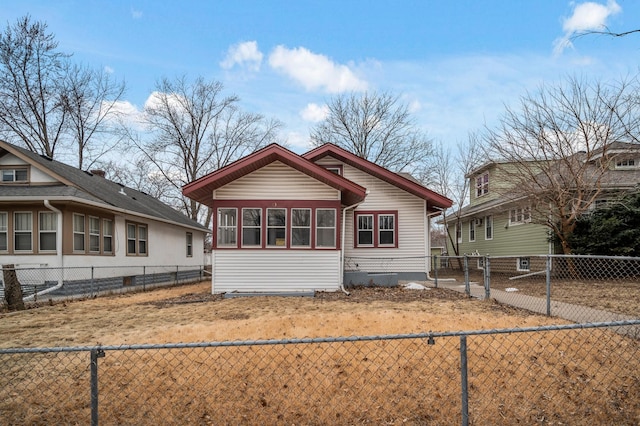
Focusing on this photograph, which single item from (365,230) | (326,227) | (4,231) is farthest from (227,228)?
(4,231)

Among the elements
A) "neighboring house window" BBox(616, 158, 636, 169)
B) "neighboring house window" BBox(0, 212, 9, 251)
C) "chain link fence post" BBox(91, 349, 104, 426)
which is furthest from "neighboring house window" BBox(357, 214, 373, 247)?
"chain link fence post" BBox(91, 349, 104, 426)

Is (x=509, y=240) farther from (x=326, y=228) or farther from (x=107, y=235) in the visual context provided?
(x=107, y=235)

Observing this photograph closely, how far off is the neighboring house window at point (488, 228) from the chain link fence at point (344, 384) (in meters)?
18.7

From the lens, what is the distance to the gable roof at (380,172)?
1625 centimetres

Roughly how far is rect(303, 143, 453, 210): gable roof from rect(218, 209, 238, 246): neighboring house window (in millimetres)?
4569

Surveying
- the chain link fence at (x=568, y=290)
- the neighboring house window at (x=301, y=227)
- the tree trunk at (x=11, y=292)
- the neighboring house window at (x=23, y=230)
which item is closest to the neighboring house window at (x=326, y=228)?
the neighboring house window at (x=301, y=227)

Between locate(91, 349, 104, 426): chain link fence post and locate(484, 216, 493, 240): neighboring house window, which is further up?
locate(484, 216, 493, 240): neighboring house window

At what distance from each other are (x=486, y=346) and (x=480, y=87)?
11801 mm

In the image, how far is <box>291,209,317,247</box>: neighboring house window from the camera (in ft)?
41.6

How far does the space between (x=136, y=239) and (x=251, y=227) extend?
25.2 feet

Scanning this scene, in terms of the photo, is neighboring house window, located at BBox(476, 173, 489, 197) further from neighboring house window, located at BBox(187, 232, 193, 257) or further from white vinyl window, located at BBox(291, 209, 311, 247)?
neighboring house window, located at BBox(187, 232, 193, 257)

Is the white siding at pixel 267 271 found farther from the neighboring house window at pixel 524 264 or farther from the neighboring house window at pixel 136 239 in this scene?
the neighboring house window at pixel 524 264

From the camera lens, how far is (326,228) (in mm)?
12750

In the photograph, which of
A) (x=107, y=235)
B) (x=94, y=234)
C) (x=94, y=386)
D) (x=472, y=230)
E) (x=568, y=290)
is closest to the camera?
(x=94, y=386)
